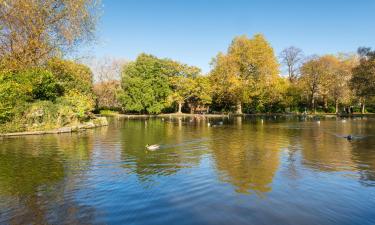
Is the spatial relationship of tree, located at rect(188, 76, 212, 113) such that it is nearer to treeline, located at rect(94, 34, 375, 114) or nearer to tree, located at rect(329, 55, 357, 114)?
treeline, located at rect(94, 34, 375, 114)

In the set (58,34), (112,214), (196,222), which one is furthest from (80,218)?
(58,34)

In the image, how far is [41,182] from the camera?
1390cm

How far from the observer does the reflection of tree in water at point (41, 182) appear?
1008 cm

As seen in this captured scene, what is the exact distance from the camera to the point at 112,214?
10.2 metres

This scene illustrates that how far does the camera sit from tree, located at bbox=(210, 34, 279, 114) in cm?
7681

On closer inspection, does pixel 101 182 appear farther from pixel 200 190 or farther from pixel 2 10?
pixel 2 10

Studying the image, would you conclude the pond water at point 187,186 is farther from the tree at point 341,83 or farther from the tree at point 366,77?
the tree at point 341,83

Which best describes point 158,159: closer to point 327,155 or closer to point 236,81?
point 327,155

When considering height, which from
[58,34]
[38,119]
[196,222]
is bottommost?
[196,222]

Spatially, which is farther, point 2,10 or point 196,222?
point 2,10

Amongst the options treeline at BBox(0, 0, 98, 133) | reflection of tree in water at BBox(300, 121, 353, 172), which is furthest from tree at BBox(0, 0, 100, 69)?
reflection of tree in water at BBox(300, 121, 353, 172)

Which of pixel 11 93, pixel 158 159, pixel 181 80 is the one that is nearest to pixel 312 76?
pixel 181 80

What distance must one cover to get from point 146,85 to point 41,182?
65.2 metres

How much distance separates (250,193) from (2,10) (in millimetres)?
30803
